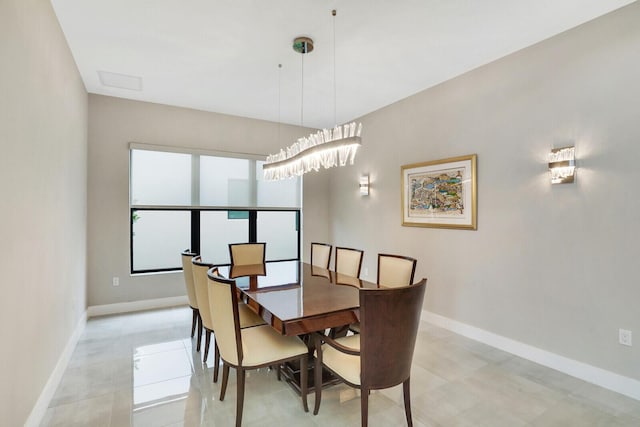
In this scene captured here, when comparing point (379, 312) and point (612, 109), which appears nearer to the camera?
point (379, 312)

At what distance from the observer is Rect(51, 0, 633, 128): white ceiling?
2475 millimetres

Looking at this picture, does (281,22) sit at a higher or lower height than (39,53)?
higher

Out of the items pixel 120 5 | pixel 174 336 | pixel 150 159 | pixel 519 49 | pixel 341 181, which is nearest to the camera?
pixel 120 5

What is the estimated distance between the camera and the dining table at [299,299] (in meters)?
1.99

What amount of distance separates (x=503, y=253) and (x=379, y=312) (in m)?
2.17

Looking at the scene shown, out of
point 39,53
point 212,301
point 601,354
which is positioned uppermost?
point 39,53

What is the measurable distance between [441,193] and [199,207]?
353 centimetres

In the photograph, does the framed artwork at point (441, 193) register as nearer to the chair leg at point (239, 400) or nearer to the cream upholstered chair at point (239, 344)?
the cream upholstered chair at point (239, 344)

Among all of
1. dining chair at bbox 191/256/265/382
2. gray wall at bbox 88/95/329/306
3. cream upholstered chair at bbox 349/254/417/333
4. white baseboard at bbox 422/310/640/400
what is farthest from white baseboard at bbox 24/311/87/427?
white baseboard at bbox 422/310/640/400

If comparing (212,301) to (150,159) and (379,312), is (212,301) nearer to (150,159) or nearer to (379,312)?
(379,312)

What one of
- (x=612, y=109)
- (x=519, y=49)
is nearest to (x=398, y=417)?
(x=612, y=109)

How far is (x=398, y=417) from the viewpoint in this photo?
2150 millimetres

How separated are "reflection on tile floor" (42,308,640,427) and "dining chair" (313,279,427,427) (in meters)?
0.43

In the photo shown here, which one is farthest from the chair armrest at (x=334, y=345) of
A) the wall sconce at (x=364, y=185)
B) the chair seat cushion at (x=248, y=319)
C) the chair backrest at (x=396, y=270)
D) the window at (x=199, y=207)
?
the window at (x=199, y=207)
